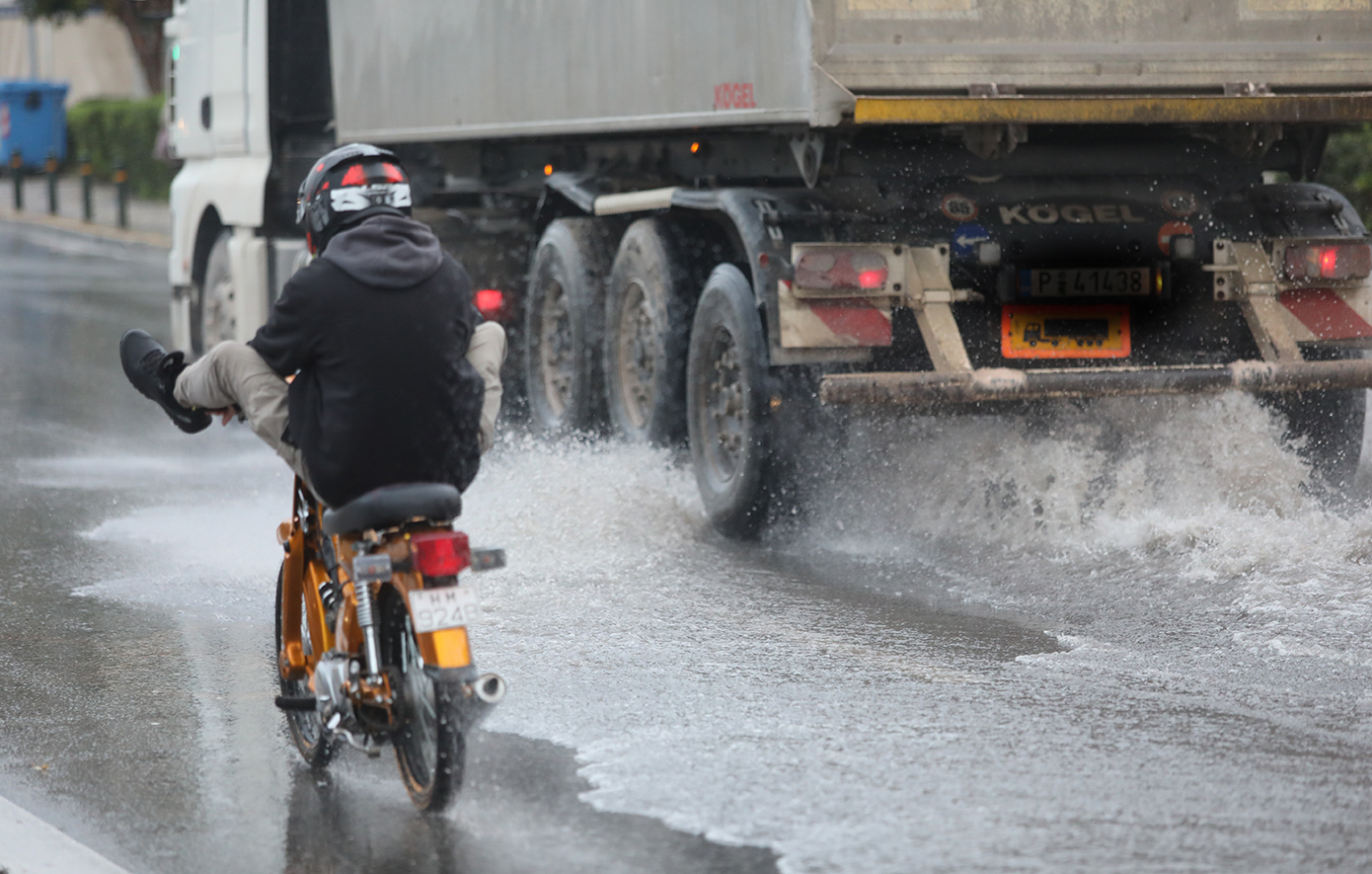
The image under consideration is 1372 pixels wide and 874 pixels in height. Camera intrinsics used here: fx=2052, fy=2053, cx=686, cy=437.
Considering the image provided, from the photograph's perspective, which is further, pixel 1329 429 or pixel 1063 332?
pixel 1329 429

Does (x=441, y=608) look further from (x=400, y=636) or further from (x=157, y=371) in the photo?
(x=157, y=371)

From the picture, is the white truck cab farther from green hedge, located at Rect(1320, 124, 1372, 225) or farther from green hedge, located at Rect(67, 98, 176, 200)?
green hedge, located at Rect(67, 98, 176, 200)

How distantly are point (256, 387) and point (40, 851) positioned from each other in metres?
1.16

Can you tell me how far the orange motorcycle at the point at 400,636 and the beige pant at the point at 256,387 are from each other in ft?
0.84

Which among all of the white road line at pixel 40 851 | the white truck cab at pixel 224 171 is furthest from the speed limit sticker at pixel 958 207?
the white truck cab at pixel 224 171

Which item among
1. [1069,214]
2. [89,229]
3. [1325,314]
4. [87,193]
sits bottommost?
[89,229]

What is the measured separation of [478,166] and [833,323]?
4.60 metres

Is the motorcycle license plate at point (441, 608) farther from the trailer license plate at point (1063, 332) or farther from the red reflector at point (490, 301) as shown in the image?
the red reflector at point (490, 301)

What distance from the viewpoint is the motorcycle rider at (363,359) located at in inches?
184

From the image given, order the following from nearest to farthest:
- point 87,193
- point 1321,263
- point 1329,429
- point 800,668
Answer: point 800,668
point 1321,263
point 1329,429
point 87,193

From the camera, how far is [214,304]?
1386cm

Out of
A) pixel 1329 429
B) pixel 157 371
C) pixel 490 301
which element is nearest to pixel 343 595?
pixel 157 371

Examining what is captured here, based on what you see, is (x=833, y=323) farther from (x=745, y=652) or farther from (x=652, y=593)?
(x=745, y=652)

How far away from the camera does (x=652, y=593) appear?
7324 mm
